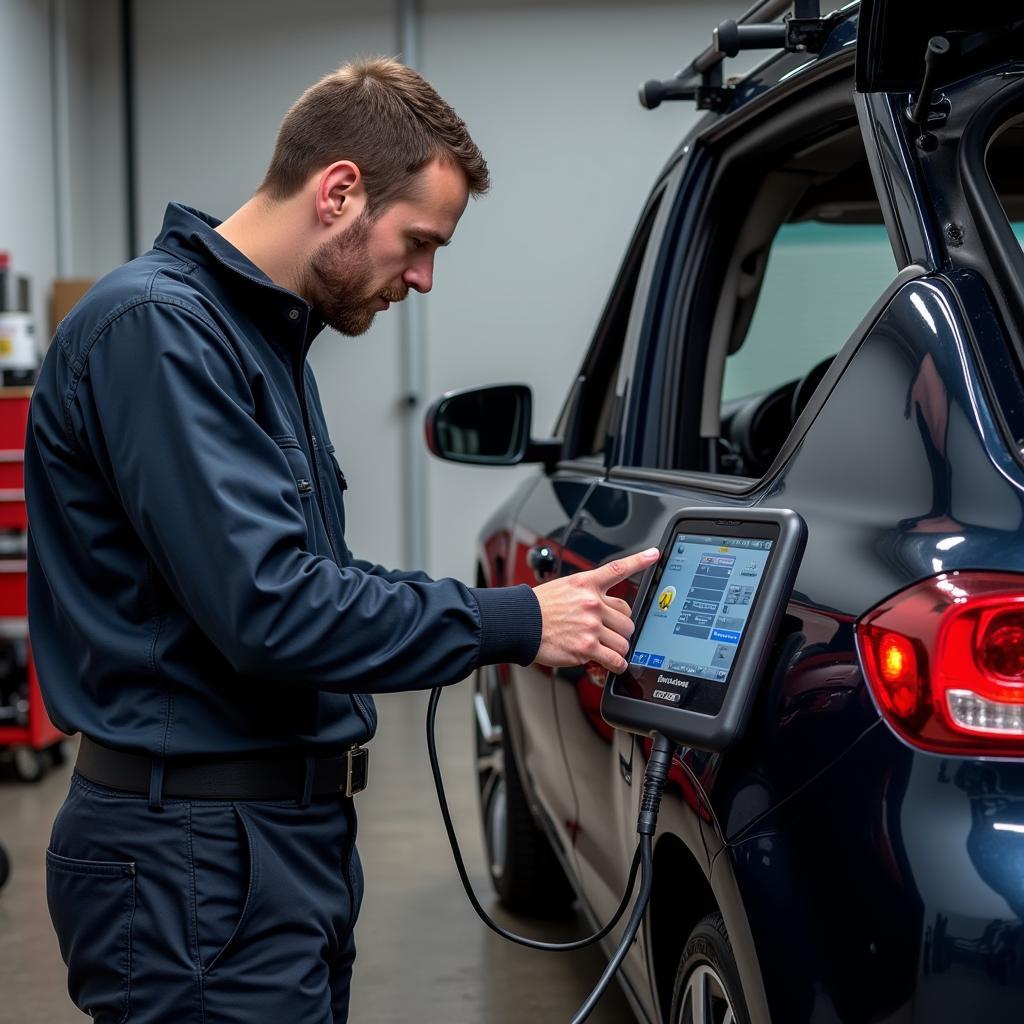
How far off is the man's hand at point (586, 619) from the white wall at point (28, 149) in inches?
241

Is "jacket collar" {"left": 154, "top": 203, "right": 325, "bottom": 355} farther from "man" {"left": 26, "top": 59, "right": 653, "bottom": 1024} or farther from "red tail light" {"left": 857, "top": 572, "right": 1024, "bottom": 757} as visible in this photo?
"red tail light" {"left": 857, "top": 572, "right": 1024, "bottom": 757}

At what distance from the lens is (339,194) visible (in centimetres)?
153

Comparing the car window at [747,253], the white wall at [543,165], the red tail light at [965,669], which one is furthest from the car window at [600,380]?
the white wall at [543,165]

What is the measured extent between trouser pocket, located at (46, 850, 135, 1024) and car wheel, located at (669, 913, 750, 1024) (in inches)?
23.5

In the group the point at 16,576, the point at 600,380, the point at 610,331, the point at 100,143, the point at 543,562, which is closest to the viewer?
the point at 543,562

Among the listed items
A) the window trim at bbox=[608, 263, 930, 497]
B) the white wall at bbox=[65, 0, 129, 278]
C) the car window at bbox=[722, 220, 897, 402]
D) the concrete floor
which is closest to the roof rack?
the window trim at bbox=[608, 263, 930, 497]

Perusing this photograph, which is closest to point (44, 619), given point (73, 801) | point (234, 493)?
point (73, 801)

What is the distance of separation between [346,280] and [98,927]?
0.74 metres

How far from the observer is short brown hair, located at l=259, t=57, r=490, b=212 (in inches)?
59.9

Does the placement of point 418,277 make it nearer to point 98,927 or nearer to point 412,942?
point 98,927

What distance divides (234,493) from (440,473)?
6930 mm

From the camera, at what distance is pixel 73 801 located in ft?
4.99

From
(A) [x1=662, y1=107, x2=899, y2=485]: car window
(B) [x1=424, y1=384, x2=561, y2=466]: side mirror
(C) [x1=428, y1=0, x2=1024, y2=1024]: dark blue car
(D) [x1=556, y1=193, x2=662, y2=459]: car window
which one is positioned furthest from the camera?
(B) [x1=424, y1=384, x2=561, y2=466]: side mirror

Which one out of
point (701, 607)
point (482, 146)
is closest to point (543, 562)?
point (701, 607)
